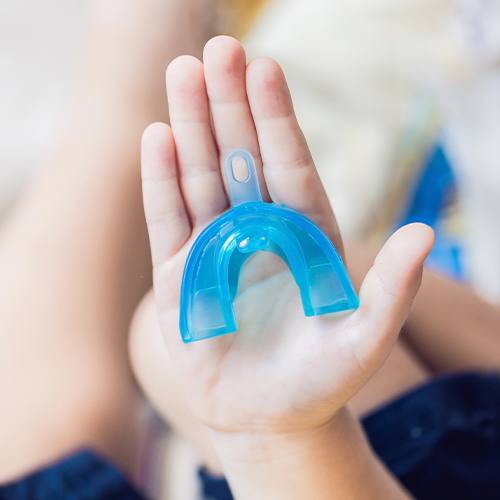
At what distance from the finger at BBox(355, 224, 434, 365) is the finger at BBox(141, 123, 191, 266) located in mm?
77

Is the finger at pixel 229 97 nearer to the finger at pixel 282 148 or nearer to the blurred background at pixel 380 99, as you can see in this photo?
the finger at pixel 282 148

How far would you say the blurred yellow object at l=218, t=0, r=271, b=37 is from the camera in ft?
1.86

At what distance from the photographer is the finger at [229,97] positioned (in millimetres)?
266

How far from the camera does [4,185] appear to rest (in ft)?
2.14

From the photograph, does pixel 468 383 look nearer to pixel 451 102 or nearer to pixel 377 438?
pixel 377 438

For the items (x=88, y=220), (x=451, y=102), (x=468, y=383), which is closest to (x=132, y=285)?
(x=88, y=220)

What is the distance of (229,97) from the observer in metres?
0.27

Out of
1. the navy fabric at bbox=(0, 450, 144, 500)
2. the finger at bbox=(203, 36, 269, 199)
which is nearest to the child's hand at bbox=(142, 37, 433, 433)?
the finger at bbox=(203, 36, 269, 199)

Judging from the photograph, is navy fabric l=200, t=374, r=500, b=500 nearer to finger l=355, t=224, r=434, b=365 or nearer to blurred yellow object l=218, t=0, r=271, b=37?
finger l=355, t=224, r=434, b=365

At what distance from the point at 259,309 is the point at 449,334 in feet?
0.78

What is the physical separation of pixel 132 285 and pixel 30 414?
0.10m

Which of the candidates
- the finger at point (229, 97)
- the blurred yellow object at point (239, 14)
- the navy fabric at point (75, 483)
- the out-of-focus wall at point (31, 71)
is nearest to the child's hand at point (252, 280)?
the finger at point (229, 97)

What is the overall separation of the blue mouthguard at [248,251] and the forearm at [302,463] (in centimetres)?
6

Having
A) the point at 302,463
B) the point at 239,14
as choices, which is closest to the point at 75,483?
the point at 302,463
